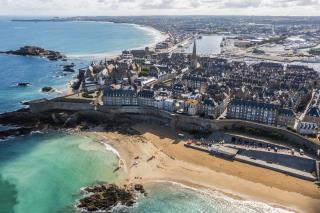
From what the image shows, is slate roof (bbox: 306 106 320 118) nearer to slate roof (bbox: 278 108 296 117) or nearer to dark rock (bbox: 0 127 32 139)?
slate roof (bbox: 278 108 296 117)

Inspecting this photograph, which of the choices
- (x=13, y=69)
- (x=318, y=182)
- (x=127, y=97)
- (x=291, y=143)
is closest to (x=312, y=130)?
(x=291, y=143)

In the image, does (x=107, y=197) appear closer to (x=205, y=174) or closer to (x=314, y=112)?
(x=205, y=174)

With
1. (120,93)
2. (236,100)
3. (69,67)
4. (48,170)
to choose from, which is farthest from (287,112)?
(69,67)

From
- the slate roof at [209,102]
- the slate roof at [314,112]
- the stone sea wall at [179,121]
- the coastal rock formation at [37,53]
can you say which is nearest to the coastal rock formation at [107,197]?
the stone sea wall at [179,121]

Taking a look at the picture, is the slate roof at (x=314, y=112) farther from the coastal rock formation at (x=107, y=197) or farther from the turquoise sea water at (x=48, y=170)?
the turquoise sea water at (x=48, y=170)

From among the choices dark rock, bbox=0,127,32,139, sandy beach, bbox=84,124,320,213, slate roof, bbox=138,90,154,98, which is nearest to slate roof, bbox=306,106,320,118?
sandy beach, bbox=84,124,320,213

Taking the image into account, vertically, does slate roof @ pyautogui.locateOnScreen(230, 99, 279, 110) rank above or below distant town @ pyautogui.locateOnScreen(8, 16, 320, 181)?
above
